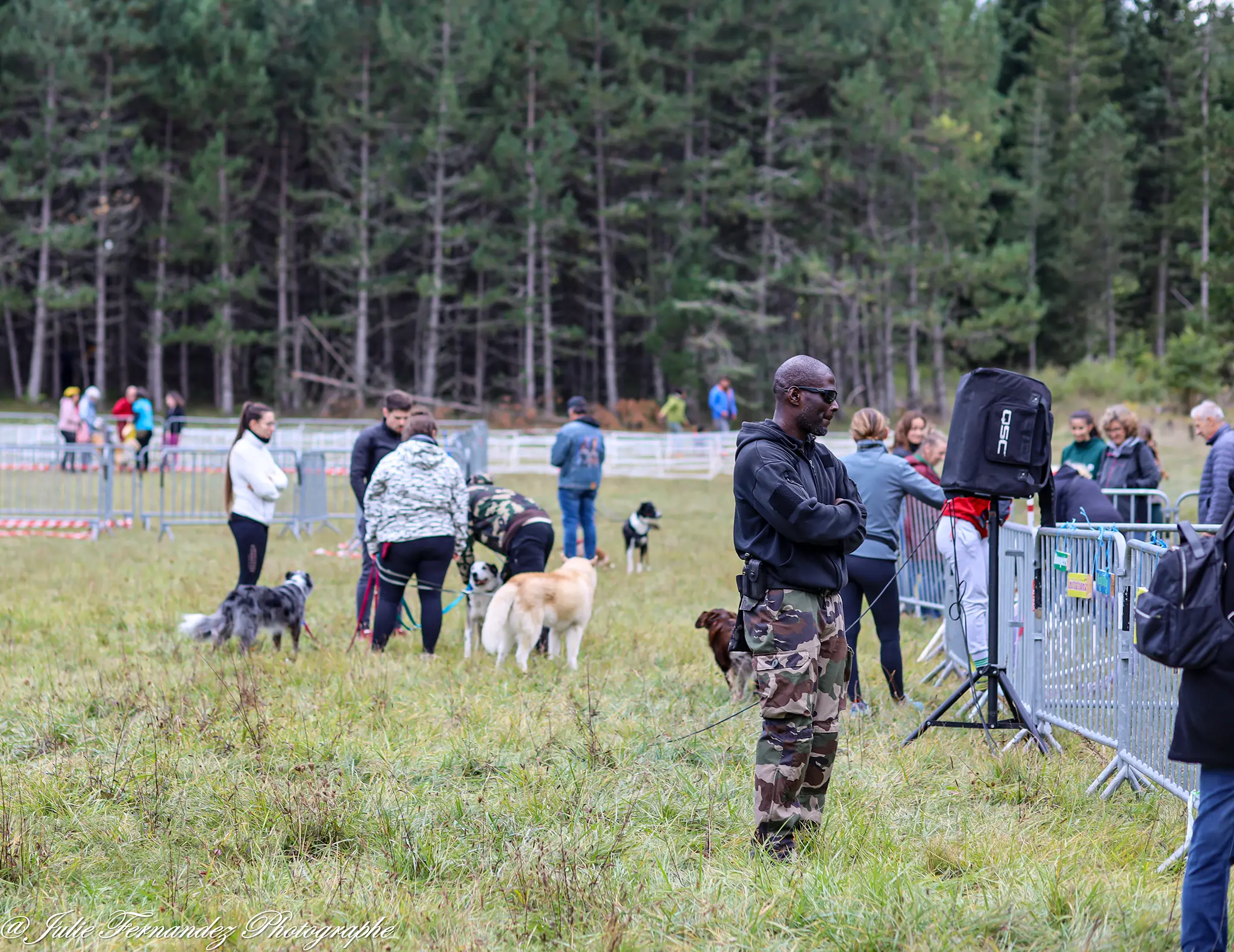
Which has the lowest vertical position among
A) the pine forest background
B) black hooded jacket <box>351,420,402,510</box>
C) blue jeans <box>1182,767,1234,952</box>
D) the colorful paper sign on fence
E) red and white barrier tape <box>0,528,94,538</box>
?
red and white barrier tape <box>0,528,94,538</box>

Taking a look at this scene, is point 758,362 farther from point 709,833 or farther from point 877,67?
point 709,833

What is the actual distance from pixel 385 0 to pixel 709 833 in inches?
1599

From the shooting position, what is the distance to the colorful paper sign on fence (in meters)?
5.56

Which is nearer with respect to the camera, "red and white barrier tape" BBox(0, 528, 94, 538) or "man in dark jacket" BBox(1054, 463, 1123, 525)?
"man in dark jacket" BBox(1054, 463, 1123, 525)

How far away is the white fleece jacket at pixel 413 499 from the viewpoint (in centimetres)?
770

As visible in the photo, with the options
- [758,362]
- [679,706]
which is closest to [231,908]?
[679,706]

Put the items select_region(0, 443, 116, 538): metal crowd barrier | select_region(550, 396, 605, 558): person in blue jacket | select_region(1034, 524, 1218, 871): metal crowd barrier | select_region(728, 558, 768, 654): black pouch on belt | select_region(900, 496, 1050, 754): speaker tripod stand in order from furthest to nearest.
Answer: select_region(0, 443, 116, 538): metal crowd barrier
select_region(550, 396, 605, 558): person in blue jacket
select_region(900, 496, 1050, 754): speaker tripod stand
select_region(1034, 524, 1218, 871): metal crowd barrier
select_region(728, 558, 768, 654): black pouch on belt

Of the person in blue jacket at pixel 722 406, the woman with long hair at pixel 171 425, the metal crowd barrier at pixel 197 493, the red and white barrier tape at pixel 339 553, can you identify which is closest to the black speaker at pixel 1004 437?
the red and white barrier tape at pixel 339 553

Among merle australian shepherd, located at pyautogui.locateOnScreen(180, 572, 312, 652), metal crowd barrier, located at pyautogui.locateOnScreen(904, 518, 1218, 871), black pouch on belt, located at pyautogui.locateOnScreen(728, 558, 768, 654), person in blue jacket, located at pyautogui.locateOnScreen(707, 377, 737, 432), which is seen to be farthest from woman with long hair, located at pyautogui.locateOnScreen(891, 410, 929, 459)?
person in blue jacket, located at pyautogui.locateOnScreen(707, 377, 737, 432)

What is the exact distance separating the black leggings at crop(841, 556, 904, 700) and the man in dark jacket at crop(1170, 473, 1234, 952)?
3.25 meters

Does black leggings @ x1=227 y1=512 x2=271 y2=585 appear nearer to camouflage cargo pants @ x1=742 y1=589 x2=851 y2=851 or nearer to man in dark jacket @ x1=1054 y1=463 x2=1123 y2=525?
camouflage cargo pants @ x1=742 y1=589 x2=851 y2=851

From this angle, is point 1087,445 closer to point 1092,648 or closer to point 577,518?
point 1092,648

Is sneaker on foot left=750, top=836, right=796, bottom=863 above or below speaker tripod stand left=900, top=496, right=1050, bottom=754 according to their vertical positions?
below

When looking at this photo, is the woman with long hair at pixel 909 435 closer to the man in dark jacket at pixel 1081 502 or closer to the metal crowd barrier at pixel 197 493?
the man in dark jacket at pixel 1081 502
